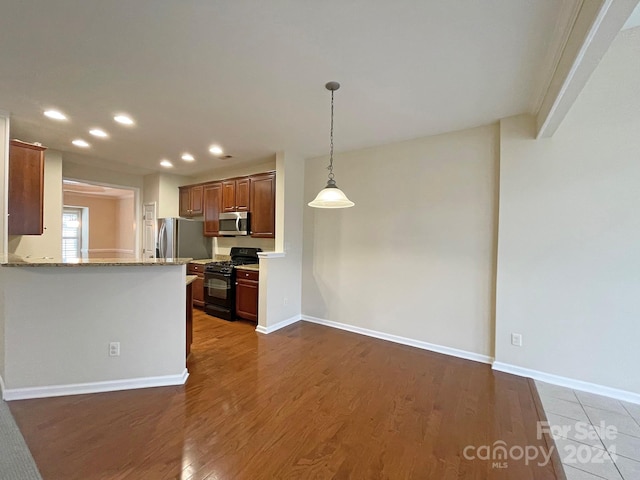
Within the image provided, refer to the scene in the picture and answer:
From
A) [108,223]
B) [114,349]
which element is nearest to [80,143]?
[114,349]

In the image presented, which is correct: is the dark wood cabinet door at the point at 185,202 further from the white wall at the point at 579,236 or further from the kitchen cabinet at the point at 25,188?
the white wall at the point at 579,236

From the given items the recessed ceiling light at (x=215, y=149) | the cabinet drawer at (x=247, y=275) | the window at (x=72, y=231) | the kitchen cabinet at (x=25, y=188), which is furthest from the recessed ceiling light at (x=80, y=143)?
the window at (x=72, y=231)

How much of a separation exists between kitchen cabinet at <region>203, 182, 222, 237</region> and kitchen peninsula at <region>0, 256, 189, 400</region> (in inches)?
109

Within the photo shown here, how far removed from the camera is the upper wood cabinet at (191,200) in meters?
5.50

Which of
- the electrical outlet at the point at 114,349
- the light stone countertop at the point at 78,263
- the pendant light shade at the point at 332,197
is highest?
the pendant light shade at the point at 332,197

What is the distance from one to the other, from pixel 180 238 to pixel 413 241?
432 cm

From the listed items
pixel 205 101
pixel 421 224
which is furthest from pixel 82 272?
pixel 421 224

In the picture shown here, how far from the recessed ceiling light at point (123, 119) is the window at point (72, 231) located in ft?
22.5

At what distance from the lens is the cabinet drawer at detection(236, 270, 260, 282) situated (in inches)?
166

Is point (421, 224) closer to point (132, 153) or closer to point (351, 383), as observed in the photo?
point (351, 383)

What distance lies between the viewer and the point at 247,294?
4.32 m

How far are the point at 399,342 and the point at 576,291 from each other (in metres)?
1.99

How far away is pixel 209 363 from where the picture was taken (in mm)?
2982

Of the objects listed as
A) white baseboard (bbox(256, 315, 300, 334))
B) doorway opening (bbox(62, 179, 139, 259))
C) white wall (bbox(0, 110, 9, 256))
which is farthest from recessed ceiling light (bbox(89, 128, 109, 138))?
doorway opening (bbox(62, 179, 139, 259))
